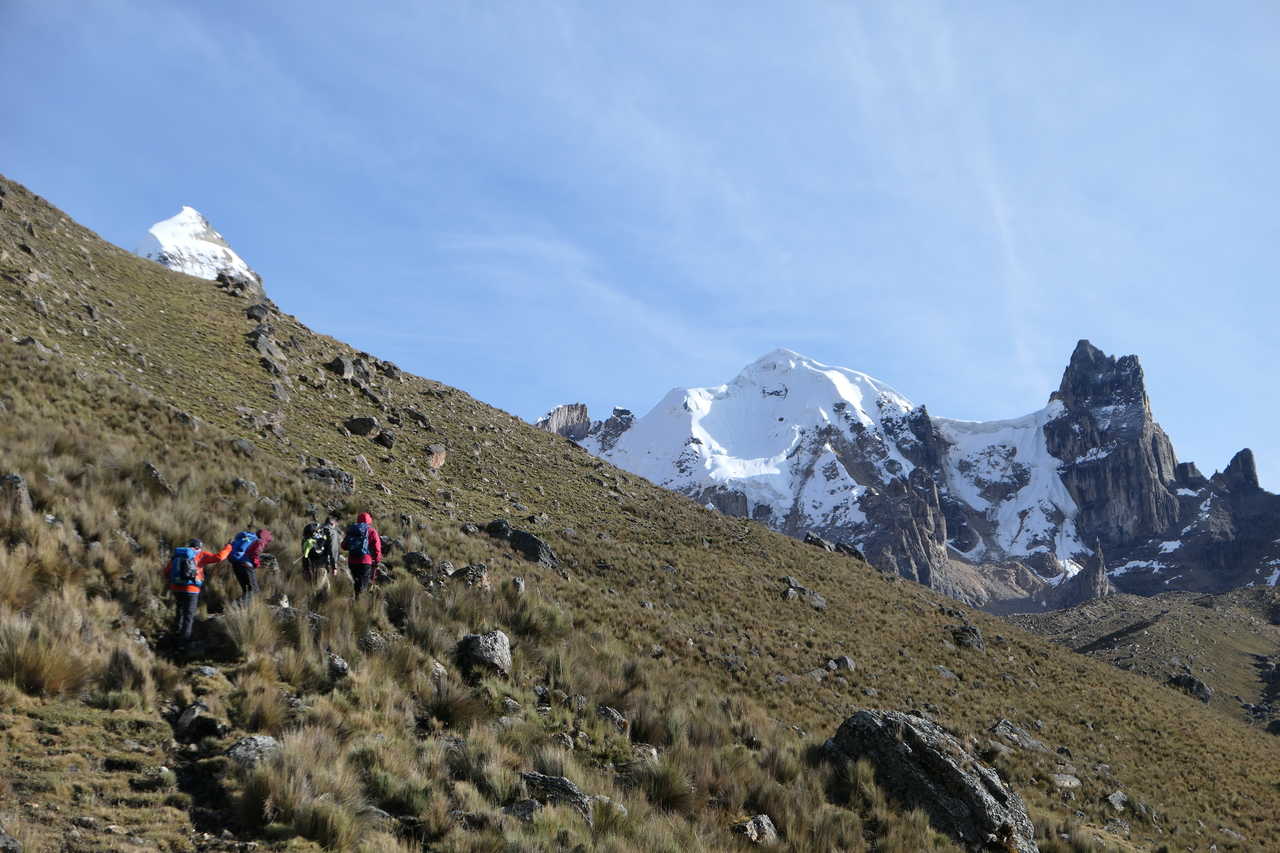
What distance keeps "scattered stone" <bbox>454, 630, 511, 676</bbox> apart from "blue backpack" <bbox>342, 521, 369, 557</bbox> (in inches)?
99.6

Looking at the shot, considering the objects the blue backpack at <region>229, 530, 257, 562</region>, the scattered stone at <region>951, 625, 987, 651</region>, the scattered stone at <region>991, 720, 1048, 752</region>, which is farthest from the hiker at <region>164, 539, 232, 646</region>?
the scattered stone at <region>951, 625, 987, 651</region>

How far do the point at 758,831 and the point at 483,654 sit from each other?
4.49 metres

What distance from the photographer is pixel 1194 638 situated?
7119 cm

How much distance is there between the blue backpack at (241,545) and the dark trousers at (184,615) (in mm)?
1036

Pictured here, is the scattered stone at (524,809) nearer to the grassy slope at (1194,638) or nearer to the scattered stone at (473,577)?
the scattered stone at (473,577)

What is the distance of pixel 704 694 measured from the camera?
42.5 feet

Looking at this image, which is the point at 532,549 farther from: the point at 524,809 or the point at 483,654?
the point at 524,809

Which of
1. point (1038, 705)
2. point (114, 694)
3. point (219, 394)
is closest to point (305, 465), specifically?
point (219, 394)

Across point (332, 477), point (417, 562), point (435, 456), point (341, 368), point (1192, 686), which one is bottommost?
point (417, 562)

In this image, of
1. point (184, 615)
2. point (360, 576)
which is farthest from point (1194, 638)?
point (184, 615)

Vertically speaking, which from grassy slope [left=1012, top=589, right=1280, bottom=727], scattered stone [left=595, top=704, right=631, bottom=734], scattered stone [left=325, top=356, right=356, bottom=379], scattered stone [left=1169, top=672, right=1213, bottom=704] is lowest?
scattered stone [left=595, top=704, right=631, bottom=734]

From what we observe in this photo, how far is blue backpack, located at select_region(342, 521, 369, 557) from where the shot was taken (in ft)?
37.0

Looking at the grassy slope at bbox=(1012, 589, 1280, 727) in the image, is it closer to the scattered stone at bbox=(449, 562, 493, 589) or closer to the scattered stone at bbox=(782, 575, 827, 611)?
the scattered stone at bbox=(782, 575, 827, 611)

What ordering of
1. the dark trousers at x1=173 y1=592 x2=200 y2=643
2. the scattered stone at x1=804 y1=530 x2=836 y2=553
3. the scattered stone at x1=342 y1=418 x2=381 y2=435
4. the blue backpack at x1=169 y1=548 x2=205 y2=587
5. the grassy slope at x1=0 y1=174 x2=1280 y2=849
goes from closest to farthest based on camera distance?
1. the dark trousers at x1=173 y1=592 x2=200 y2=643
2. the blue backpack at x1=169 y1=548 x2=205 y2=587
3. the grassy slope at x1=0 y1=174 x2=1280 y2=849
4. the scattered stone at x1=342 y1=418 x2=381 y2=435
5. the scattered stone at x1=804 y1=530 x2=836 y2=553
